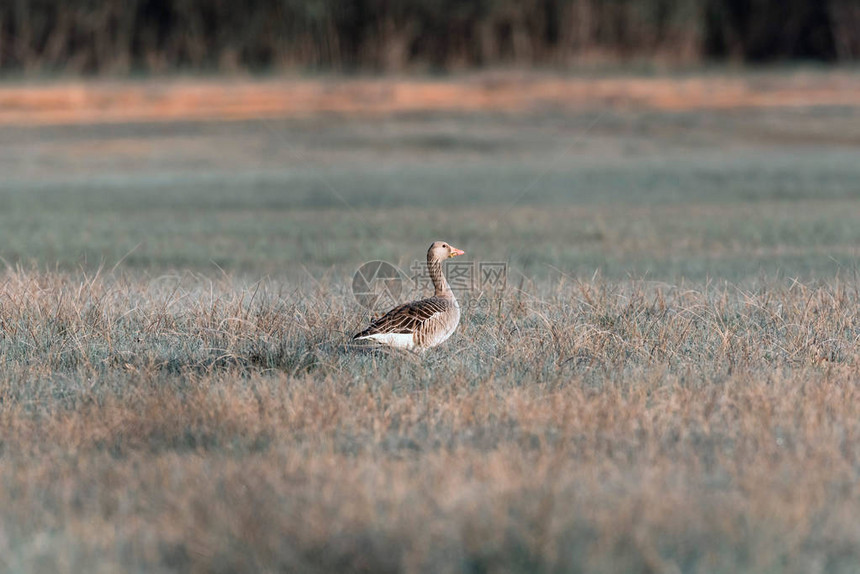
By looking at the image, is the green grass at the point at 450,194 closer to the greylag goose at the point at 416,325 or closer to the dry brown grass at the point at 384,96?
the dry brown grass at the point at 384,96

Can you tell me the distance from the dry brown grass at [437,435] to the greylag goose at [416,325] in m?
0.18

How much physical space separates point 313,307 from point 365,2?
18.3m

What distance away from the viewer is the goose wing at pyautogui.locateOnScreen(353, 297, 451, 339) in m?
6.34

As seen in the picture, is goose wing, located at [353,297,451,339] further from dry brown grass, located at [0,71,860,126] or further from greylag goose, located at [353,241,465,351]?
dry brown grass, located at [0,71,860,126]

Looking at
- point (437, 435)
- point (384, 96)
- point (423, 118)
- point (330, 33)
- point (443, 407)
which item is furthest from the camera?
point (330, 33)

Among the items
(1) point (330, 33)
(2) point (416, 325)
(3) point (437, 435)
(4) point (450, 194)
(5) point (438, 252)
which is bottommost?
(4) point (450, 194)

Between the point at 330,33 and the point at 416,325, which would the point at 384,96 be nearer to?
the point at 330,33

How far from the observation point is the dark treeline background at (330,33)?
2508 centimetres

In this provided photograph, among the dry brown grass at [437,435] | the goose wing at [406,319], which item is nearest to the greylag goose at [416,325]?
the goose wing at [406,319]

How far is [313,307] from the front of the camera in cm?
801

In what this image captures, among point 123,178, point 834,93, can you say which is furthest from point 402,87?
point 834,93

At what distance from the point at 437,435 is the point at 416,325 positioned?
44.9 inches

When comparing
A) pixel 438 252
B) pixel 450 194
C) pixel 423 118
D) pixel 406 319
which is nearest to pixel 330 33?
pixel 423 118

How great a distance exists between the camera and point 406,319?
21.1ft
